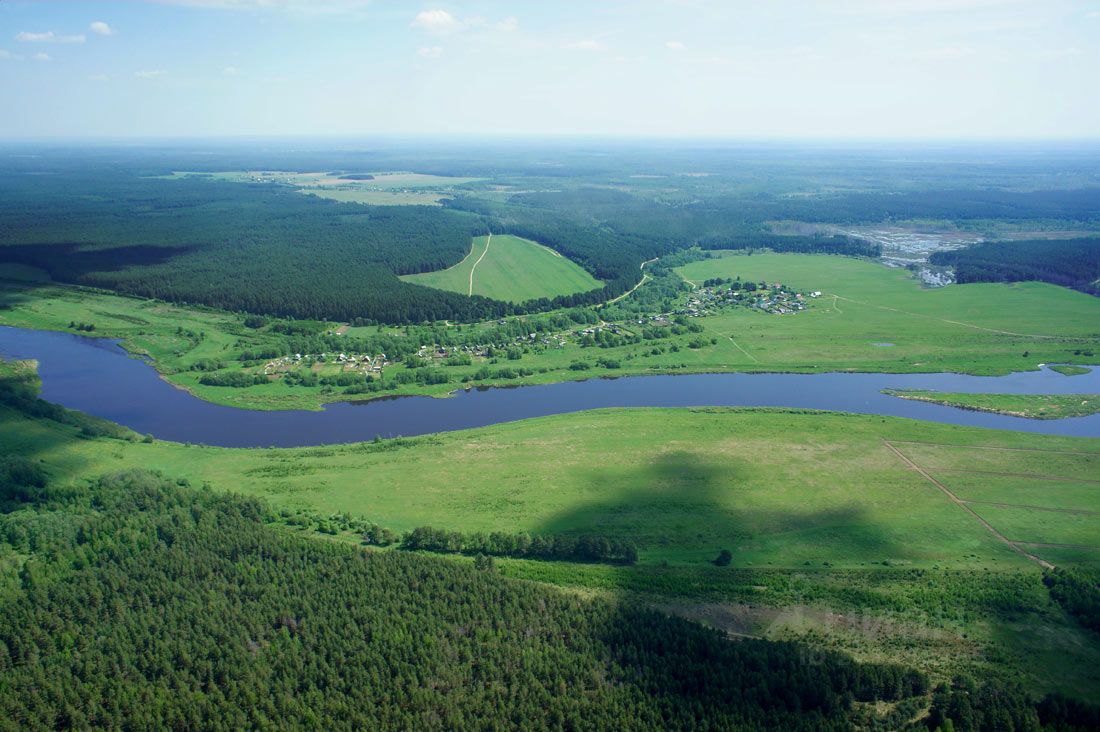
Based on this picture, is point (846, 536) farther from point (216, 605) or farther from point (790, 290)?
point (790, 290)

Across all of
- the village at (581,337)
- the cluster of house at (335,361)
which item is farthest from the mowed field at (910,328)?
the cluster of house at (335,361)

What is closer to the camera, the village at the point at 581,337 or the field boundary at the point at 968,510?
the field boundary at the point at 968,510

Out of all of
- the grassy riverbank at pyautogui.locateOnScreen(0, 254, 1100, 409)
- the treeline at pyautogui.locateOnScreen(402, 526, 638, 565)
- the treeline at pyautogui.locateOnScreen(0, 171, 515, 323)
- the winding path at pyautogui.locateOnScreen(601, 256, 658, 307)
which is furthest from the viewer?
the winding path at pyautogui.locateOnScreen(601, 256, 658, 307)

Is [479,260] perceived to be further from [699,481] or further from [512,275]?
[699,481]

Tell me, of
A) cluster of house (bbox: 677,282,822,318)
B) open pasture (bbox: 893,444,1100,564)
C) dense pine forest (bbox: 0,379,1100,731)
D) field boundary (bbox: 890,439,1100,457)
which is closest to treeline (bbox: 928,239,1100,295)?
cluster of house (bbox: 677,282,822,318)

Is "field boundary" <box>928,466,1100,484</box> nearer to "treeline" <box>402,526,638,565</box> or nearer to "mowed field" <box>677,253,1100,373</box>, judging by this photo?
"treeline" <box>402,526,638,565</box>

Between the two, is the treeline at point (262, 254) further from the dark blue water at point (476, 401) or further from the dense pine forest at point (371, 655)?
the dense pine forest at point (371, 655)

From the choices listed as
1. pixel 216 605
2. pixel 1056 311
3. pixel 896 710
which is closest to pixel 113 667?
pixel 216 605
